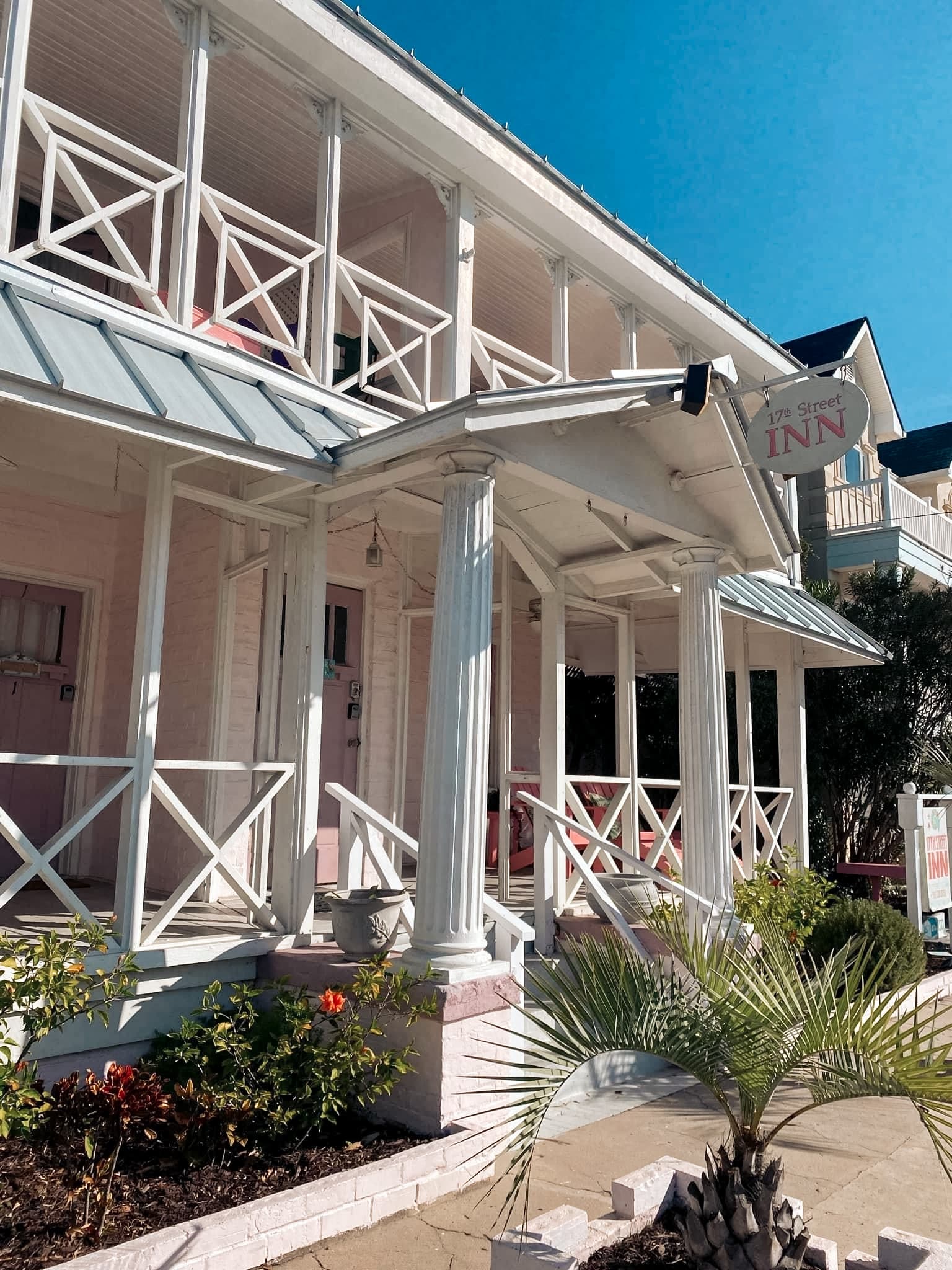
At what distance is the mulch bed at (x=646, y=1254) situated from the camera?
3125 mm

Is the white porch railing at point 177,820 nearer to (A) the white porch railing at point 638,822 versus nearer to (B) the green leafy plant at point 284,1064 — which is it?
(B) the green leafy plant at point 284,1064

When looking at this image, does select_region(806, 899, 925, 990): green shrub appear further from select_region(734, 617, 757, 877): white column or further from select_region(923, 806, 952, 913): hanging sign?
select_region(734, 617, 757, 877): white column

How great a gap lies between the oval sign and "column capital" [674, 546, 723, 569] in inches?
31.1

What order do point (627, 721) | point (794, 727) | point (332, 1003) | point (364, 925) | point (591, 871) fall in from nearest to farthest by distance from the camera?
point (332, 1003)
point (364, 925)
point (591, 871)
point (627, 721)
point (794, 727)

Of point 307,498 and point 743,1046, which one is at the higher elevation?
point 307,498

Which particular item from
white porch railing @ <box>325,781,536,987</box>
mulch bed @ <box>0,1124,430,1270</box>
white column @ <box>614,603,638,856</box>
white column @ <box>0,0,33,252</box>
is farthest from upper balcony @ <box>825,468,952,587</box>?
mulch bed @ <box>0,1124,430,1270</box>

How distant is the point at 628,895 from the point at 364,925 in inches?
107

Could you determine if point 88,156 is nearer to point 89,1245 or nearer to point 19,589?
point 19,589

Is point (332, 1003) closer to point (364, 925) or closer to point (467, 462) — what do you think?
point (364, 925)

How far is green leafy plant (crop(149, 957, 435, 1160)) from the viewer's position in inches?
157

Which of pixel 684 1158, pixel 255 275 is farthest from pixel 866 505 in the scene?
pixel 684 1158

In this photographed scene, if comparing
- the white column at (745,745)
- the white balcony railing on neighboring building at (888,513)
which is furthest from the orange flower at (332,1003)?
the white balcony railing on neighboring building at (888,513)

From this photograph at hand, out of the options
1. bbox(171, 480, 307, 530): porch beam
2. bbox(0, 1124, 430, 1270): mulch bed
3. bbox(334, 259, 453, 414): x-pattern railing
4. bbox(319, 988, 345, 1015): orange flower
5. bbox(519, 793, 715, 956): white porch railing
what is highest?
bbox(334, 259, 453, 414): x-pattern railing

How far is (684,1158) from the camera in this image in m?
4.57
